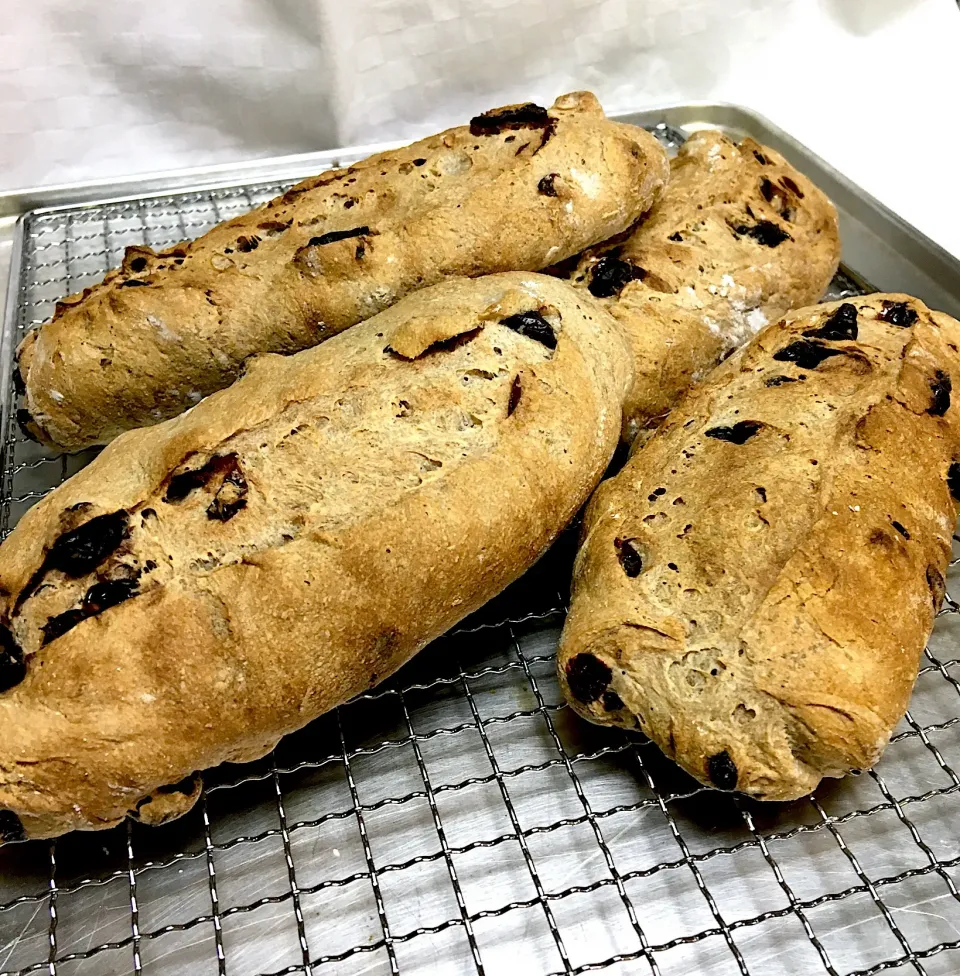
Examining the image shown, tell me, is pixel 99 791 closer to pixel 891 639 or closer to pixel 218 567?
pixel 218 567

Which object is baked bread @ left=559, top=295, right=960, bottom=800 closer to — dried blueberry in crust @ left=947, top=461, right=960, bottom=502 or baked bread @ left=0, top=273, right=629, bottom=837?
dried blueberry in crust @ left=947, top=461, right=960, bottom=502

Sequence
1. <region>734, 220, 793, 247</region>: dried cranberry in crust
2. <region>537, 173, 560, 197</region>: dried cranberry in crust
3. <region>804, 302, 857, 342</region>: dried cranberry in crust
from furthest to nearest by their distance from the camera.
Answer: <region>734, 220, 793, 247</region>: dried cranberry in crust
<region>537, 173, 560, 197</region>: dried cranberry in crust
<region>804, 302, 857, 342</region>: dried cranberry in crust

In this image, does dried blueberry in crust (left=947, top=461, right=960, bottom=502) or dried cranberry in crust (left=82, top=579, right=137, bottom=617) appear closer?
dried cranberry in crust (left=82, top=579, right=137, bottom=617)

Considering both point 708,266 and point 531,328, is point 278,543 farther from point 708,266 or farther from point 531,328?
point 708,266

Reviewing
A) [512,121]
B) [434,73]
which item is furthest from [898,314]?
[434,73]

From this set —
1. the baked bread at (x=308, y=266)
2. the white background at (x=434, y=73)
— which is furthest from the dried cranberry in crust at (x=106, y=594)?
the white background at (x=434, y=73)

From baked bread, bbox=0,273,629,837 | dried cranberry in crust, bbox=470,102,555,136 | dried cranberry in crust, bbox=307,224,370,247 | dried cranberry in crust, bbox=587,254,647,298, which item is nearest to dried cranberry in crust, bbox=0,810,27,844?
baked bread, bbox=0,273,629,837

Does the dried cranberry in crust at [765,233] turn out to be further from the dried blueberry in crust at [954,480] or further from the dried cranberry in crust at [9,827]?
the dried cranberry in crust at [9,827]
